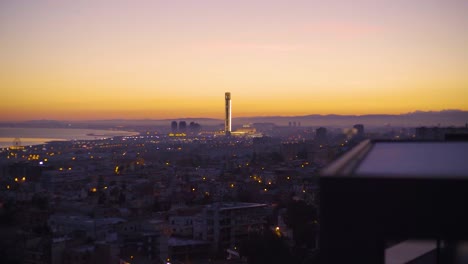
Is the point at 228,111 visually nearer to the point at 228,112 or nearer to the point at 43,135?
the point at 228,112

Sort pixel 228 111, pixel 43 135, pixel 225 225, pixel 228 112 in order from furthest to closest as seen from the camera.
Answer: pixel 43 135 < pixel 228 112 < pixel 228 111 < pixel 225 225

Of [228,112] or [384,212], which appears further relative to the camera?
[228,112]

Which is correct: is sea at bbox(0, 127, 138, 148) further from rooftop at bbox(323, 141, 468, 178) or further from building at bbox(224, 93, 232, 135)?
rooftop at bbox(323, 141, 468, 178)

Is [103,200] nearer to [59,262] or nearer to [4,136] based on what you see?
[59,262]

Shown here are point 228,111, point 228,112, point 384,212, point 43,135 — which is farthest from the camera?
point 43,135

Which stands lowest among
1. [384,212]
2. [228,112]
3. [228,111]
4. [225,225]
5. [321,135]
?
[225,225]

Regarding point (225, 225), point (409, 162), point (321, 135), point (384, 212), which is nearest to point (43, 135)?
point (321, 135)

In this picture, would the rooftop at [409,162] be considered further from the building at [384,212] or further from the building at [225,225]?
the building at [225,225]

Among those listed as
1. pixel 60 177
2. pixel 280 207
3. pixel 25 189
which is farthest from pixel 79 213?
pixel 60 177
